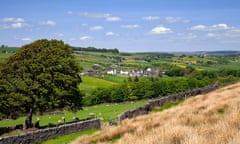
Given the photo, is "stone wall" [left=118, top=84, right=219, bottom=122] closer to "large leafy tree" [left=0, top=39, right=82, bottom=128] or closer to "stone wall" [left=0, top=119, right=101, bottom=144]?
"stone wall" [left=0, top=119, right=101, bottom=144]

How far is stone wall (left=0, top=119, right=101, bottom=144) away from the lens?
2008cm

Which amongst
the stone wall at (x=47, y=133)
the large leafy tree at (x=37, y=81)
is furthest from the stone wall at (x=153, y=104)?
the large leafy tree at (x=37, y=81)

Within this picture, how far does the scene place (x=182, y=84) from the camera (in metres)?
96.7

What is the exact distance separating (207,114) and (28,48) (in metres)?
25.0

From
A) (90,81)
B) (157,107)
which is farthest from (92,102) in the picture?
(157,107)

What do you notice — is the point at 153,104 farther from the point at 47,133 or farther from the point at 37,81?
the point at 37,81

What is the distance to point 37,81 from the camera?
1362 inches

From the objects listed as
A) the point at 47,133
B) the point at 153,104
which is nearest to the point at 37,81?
the point at 153,104

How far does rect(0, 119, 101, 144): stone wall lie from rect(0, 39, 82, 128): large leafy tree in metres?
9.58

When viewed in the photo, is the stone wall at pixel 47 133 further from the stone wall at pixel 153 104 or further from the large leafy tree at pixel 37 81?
the large leafy tree at pixel 37 81

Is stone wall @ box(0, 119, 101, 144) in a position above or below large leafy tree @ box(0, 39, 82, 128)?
below

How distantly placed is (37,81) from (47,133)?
12746 millimetres

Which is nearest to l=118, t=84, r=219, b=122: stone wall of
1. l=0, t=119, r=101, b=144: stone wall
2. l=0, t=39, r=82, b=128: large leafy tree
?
l=0, t=119, r=101, b=144: stone wall

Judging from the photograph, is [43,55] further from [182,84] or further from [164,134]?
[182,84]
